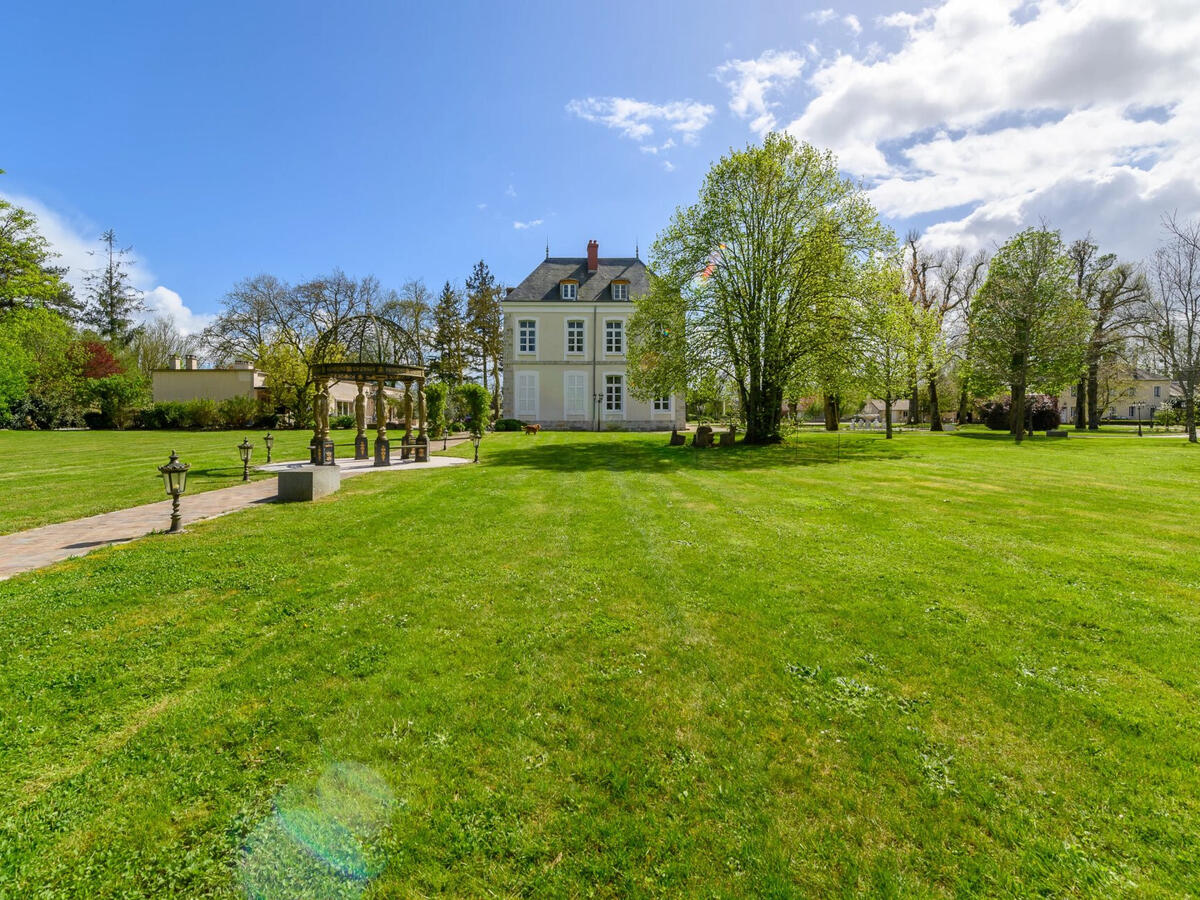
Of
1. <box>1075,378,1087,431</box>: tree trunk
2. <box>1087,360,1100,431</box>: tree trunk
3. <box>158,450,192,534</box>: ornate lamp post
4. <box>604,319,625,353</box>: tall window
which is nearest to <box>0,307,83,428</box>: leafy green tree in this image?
<box>604,319,625,353</box>: tall window

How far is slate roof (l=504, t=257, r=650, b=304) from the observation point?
115ft

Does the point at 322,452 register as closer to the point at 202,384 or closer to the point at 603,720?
the point at 603,720

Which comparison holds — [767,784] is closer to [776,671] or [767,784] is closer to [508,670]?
[776,671]

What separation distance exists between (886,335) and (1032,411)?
17828mm

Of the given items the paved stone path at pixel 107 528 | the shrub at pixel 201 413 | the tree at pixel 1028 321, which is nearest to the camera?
the paved stone path at pixel 107 528

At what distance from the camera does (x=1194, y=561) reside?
562 cm

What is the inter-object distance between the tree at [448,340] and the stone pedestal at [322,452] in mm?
30590

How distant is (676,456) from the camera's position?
17.3 m

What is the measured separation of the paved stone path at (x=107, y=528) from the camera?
228 inches

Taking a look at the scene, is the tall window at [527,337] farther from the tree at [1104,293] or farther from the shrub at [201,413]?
the tree at [1104,293]

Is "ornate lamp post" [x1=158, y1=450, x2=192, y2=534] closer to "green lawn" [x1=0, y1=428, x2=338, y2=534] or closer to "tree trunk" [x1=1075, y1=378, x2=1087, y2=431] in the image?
"green lawn" [x1=0, y1=428, x2=338, y2=534]

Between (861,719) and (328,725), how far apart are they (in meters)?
3.07

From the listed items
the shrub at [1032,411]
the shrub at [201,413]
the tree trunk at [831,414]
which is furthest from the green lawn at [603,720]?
the shrub at [201,413]

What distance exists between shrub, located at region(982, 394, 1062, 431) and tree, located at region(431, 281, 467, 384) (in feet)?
130
